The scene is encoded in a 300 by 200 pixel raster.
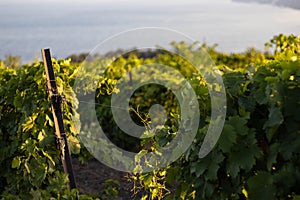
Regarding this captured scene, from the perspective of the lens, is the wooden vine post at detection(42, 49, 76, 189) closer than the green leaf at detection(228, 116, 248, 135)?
No

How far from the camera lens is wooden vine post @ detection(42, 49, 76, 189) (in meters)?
3.79

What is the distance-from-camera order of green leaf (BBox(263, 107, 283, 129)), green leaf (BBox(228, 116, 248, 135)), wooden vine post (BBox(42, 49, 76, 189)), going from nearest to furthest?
green leaf (BBox(263, 107, 283, 129)) < green leaf (BBox(228, 116, 248, 135)) < wooden vine post (BBox(42, 49, 76, 189))

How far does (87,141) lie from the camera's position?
178 inches

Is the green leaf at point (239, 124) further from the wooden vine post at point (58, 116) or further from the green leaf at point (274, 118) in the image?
the wooden vine post at point (58, 116)

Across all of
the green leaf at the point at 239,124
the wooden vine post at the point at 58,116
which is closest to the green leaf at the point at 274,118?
the green leaf at the point at 239,124

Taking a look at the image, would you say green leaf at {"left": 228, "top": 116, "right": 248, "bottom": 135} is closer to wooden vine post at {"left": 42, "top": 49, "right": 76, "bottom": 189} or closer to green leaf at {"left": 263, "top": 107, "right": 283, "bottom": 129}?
green leaf at {"left": 263, "top": 107, "right": 283, "bottom": 129}

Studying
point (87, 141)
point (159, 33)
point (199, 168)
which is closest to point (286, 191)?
point (199, 168)

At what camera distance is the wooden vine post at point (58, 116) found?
3793 millimetres

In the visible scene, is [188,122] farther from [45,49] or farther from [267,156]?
[45,49]

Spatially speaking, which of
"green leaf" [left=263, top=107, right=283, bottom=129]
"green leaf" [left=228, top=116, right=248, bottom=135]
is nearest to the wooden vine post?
"green leaf" [left=228, top=116, right=248, bottom=135]

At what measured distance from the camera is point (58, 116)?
3795mm

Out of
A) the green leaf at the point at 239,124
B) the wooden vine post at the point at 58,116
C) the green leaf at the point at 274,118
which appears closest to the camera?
the green leaf at the point at 274,118

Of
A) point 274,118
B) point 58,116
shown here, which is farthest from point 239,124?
point 58,116

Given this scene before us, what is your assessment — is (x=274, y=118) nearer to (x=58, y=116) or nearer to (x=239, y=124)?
(x=239, y=124)
